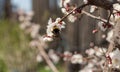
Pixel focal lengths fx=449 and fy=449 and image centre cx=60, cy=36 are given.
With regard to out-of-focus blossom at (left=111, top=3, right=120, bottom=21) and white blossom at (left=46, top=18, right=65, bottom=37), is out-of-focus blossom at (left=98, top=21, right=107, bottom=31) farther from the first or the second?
white blossom at (left=46, top=18, right=65, bottom=37)

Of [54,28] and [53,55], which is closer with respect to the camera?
[54,28]

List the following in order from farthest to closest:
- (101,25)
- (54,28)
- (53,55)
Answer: (53,55), (101,25), (54,28)

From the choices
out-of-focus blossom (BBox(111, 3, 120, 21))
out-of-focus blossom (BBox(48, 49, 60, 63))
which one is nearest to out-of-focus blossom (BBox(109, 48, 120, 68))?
out-of-focus blossom (BBox(111, 3, 120, 21))

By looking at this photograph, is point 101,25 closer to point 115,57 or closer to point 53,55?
point 115,57

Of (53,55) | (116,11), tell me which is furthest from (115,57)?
(53,55)

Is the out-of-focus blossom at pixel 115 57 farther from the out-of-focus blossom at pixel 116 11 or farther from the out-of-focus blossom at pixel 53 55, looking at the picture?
the out-of-focus blossom at pixel 53 55

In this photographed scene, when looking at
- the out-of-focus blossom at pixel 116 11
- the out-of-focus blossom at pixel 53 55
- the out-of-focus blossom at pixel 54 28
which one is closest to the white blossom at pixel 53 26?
the out-of-focus blossom at pixel 54 28

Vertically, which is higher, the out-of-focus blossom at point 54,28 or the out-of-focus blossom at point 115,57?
the out-of-focus blossom at point 54,28

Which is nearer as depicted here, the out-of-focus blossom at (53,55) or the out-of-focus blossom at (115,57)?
the out-of-focus blossom at (115,57)

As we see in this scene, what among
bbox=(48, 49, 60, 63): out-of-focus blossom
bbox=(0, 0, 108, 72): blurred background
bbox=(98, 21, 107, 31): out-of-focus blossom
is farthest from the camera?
bbox=(48, 49, 60, 63): out-of-focus blossom

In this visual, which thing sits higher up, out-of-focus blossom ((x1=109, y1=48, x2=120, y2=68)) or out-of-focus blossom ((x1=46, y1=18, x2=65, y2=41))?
out-of-focus blossom ((x1=46, y1=18, x2=65, y2=41))

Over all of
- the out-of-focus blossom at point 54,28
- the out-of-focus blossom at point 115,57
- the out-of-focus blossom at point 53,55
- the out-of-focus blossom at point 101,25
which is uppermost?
the out-of-focus blossom at point 53,55
